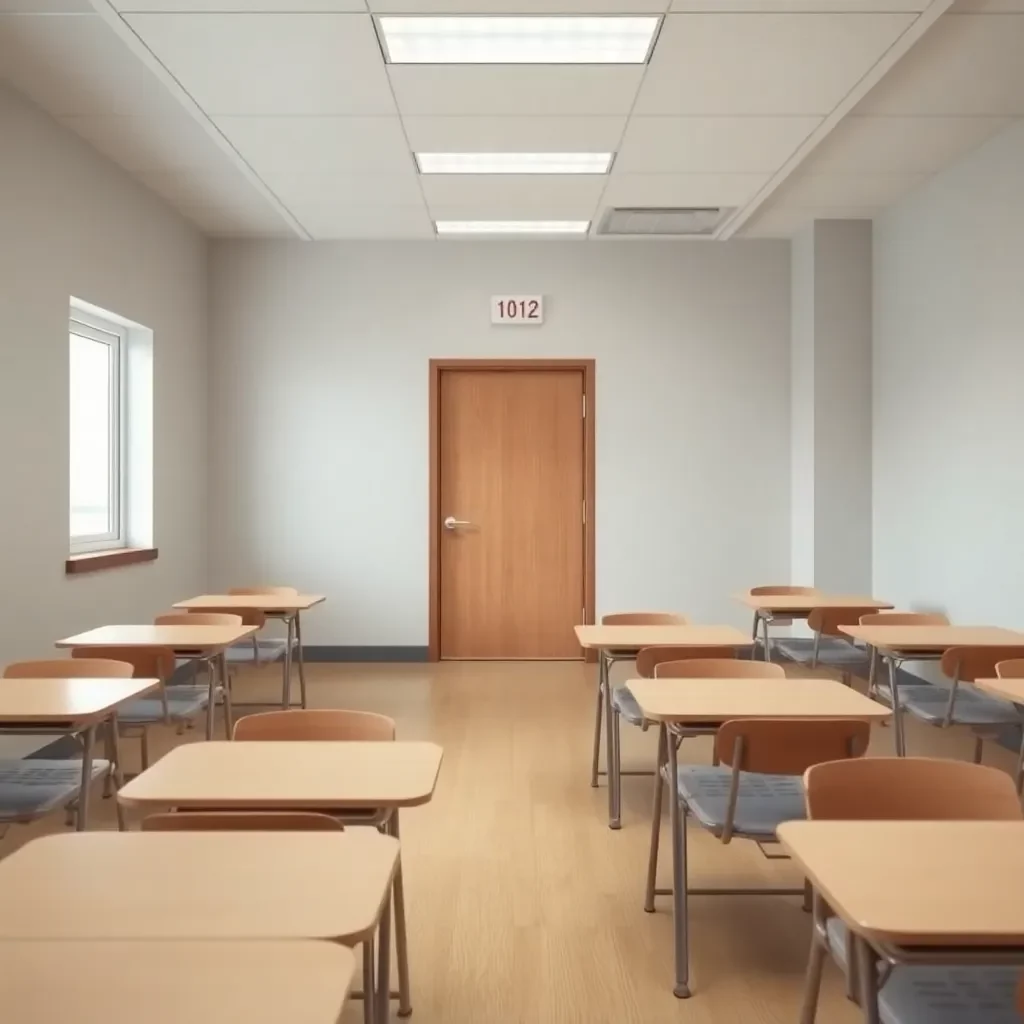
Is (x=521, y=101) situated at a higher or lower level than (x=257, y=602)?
higher

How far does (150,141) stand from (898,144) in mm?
4104

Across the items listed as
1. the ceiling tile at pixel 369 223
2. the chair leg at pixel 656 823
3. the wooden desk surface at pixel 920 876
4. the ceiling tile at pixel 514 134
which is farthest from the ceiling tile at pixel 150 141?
the wooden desk surface at pixel 920 876

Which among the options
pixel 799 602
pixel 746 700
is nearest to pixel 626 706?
pixel 746 700

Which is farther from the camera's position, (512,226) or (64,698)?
(512,226)

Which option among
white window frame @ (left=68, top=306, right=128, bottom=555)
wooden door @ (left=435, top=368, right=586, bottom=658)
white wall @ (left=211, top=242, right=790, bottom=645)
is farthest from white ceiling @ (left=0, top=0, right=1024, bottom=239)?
wooden door @ (left=435, top=368, right=586, bottom=658)

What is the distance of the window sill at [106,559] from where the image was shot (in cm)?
490

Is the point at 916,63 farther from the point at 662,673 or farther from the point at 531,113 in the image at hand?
the point at 662,673

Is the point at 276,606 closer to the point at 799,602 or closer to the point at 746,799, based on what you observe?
the point at 799,602

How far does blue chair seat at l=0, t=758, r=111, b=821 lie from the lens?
2.65 meters

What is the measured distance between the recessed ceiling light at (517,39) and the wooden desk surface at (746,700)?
249 cm

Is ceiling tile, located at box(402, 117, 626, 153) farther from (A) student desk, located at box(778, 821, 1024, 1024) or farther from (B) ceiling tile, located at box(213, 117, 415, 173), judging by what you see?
(A) student desk, located at box(778, 821, 1024, 1024)

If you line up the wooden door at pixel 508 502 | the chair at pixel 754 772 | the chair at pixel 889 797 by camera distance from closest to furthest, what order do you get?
the chair at pixel 889 797 → the chair at pixel 754 772 → the wooden door at pixel 508 502

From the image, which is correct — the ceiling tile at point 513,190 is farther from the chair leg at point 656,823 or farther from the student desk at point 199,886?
the student desk at point 199,886

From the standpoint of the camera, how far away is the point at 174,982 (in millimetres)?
1160
